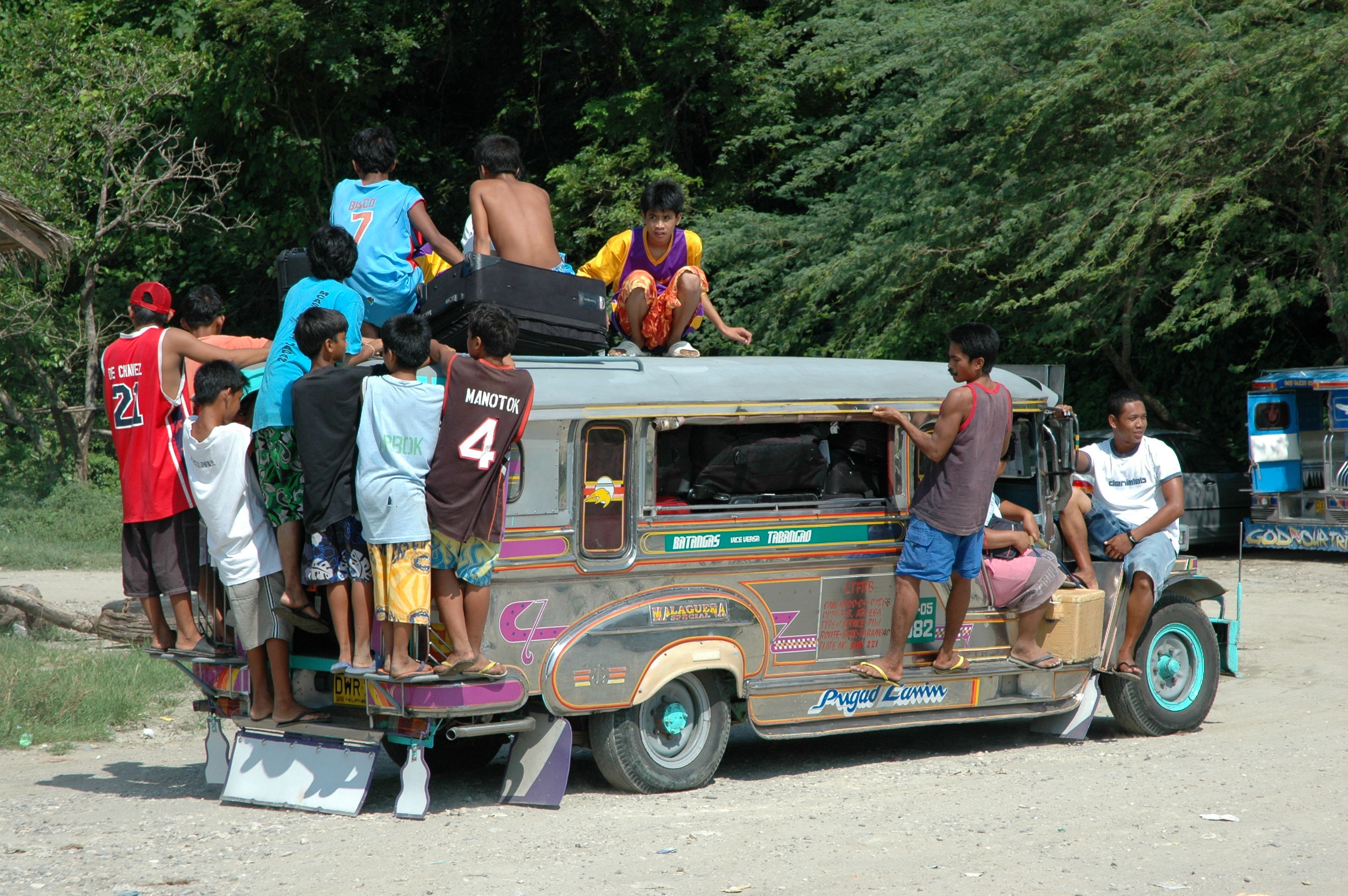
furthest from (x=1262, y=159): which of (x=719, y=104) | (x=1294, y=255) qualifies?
(x=719, y=104)

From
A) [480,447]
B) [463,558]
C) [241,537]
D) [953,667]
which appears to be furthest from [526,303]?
[953,667]

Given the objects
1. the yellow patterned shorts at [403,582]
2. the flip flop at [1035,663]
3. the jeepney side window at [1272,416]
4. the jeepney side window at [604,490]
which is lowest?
the flip flop at [1035,663]

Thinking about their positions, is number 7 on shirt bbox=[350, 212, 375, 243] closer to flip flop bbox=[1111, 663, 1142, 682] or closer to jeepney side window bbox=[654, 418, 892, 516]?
jeepney side window bbox=[654, 418, 892, 516]

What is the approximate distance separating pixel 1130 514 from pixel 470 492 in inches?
167

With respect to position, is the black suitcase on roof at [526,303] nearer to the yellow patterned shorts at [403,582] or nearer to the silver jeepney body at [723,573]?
the silver jeepney body at [723,573]

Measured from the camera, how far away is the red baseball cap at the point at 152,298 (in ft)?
22.4

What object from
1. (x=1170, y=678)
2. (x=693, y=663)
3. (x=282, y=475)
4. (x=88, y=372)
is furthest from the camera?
(x=88, y=372)

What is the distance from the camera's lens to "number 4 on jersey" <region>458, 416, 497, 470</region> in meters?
5.92

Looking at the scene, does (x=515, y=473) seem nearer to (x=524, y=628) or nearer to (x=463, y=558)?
(x=463, y=558)

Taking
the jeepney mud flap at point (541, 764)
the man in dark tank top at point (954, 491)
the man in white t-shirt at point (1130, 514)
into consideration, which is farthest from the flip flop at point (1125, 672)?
the jeepney mud flap at point (541, 764)

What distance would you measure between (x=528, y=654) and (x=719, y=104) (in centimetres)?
1581

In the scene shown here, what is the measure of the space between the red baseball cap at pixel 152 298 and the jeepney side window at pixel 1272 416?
13602 millimetres

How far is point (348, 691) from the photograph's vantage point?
6.34 m

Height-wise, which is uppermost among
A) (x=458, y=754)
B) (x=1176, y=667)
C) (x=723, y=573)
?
(x=723, y=573)
